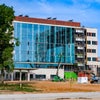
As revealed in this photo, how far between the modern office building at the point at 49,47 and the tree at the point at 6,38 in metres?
64.0

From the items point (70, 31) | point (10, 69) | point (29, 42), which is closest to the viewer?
point (10, 69)

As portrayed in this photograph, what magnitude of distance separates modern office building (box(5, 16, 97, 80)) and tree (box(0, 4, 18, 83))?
6403cm

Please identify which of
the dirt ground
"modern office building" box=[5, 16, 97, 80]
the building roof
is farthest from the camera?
the building roof

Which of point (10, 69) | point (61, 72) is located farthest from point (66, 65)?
point (10, 69)

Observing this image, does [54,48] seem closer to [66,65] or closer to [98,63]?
[66,65]

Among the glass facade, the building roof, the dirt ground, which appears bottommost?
the dirt ground

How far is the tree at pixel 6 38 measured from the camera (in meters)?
64.2

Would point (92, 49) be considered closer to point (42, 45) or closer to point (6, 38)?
point (42, 45)

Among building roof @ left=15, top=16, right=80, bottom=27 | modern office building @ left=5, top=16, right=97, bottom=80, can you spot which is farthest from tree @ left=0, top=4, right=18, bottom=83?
building roof @ left=15, top=16, right=80, bottom=27

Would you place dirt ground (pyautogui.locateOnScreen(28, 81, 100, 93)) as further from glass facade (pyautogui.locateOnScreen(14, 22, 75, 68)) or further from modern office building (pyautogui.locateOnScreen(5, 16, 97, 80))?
glass facade (pyautogui.locateOnScreen(14, 22, 75, 68))

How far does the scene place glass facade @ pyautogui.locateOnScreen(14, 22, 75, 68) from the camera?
134500 millimetres

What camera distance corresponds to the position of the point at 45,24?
462ft

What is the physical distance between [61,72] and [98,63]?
18455 millimetres

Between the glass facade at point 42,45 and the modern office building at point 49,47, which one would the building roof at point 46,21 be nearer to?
the modern office building at point 49,47
